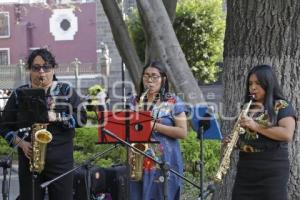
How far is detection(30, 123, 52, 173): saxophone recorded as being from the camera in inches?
186

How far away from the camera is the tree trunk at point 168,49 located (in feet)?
28.8

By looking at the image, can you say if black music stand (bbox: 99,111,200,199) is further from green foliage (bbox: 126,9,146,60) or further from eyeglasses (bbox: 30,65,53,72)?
green foliage (bbox: 126,9,146,60)

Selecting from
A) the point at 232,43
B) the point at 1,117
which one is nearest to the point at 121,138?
the point at 1,117

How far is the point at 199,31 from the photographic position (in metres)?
22.8

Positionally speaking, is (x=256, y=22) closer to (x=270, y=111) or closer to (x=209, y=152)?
(x=270, y=111)

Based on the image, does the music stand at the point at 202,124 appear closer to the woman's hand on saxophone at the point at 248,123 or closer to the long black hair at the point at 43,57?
the woman's hand on saxophone at the point at 248,123

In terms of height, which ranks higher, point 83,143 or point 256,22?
point 256,22

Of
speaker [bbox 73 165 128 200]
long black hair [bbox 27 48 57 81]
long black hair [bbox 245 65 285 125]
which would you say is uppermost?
long black hair [bbox 27 48 57 81]

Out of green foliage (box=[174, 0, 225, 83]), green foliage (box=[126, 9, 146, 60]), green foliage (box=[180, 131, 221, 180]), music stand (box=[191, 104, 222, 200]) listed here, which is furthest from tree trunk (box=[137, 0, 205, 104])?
green foliage (box=[174, 0, 225, 83])

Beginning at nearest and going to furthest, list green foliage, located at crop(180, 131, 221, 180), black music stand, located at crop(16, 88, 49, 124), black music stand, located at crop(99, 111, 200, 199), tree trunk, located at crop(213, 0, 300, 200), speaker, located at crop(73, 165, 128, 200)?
black music stand, located at crop(16, 88, 49, 124) < black music stand, located at crop(99, 111, 200, 199) < tree trunk, located at crop(213, 0, 300, 200) < speaker, located at crop(73, 165, 128, 200) < green foliage, located at crop(180, 131, 221, 180)

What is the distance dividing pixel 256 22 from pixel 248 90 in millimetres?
1220

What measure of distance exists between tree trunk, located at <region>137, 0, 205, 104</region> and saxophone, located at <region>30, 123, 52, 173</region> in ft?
13.2

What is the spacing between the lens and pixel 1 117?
16.3ft

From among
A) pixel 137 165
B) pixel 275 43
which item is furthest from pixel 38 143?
pixel 275 43
